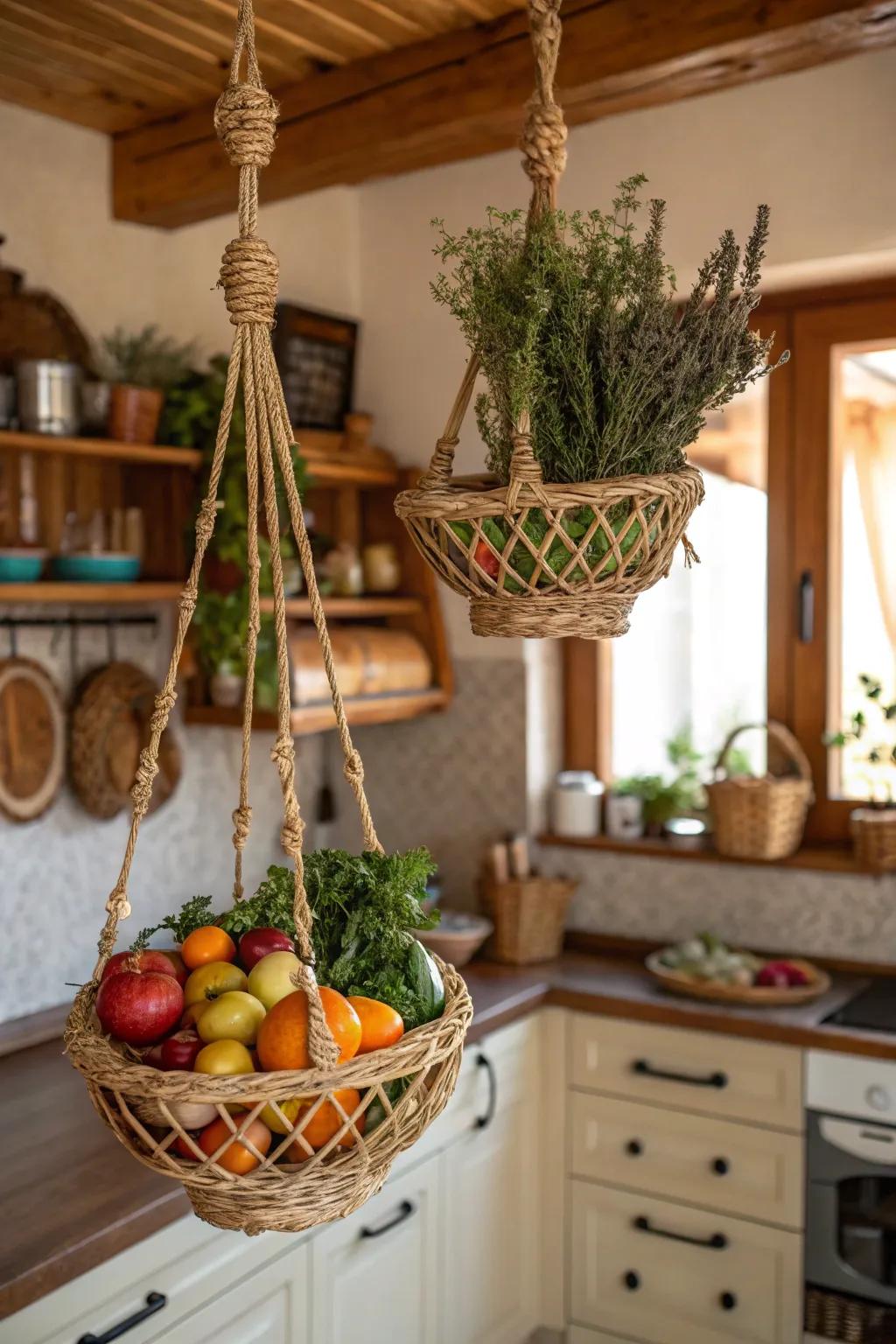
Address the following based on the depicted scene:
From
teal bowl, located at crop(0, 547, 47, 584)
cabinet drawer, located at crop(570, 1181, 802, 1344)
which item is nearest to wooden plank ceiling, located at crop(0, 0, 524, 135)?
teal bowl, located at crop(0, 547, 47, 584)

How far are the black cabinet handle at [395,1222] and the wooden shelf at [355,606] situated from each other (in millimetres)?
1242

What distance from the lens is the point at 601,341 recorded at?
1258 millimetres

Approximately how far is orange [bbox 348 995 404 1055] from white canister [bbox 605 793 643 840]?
7.29 ft

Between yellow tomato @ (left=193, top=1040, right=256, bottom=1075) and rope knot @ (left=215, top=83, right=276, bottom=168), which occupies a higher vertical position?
rope knot @ (left=215, top=83, right=276, bottom=168)

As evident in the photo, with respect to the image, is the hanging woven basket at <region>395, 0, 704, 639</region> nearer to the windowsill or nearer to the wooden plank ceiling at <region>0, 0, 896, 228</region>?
the wooden plank ceiling at <region>0, 0, 896, 228</region>

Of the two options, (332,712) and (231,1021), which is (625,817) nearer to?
(332,712)

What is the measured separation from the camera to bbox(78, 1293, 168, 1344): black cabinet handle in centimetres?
180

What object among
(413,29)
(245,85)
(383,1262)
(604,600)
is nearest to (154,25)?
(413,29)

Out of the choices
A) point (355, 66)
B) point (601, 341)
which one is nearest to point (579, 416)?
point (601, 341)

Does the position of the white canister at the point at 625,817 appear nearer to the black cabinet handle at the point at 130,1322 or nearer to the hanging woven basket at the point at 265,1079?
A: the black cabinet handle at the point at 130,1322

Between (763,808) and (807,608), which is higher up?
(807,608)

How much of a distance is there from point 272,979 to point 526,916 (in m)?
2.07

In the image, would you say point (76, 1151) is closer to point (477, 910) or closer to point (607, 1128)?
point (607, 1128)

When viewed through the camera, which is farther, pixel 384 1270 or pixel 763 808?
pixel 763 808
